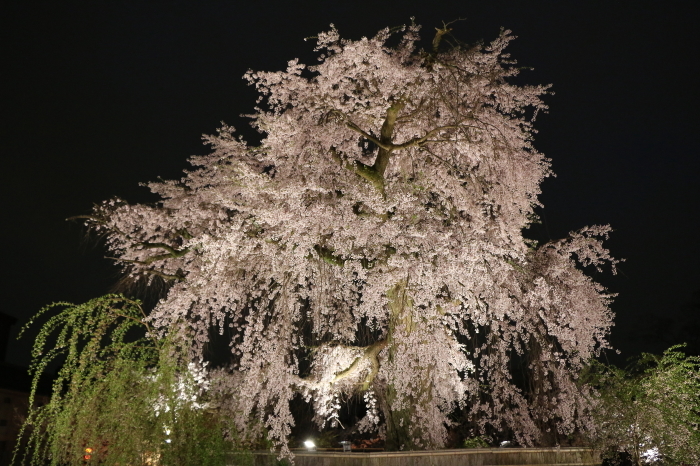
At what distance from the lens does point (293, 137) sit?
10609mm

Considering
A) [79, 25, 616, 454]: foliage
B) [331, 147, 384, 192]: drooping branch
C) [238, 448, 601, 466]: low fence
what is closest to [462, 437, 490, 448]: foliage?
[79, 25, 616, 454]: foliage

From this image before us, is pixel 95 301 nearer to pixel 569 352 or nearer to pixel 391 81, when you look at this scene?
pixel 391 81

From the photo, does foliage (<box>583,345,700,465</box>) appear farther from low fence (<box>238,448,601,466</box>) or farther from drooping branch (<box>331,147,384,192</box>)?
drooping branch (<box>331,147,384,192</box>)

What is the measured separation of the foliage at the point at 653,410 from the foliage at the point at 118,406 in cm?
600

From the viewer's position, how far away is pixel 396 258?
360 inches

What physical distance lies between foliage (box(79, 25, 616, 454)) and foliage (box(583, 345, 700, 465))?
1470mm

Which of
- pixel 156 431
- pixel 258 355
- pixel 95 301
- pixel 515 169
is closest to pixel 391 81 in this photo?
pixel 515 169

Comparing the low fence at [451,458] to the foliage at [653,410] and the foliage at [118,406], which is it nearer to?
the foliage at [653,410]

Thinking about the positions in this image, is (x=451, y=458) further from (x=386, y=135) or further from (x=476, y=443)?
(x=386, y=135)

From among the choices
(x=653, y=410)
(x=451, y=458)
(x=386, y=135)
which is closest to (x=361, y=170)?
(x=386, y=135)

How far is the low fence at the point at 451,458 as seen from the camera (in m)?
9.25

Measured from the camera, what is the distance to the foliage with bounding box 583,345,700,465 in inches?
328

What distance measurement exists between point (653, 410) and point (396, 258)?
4423 millimetres

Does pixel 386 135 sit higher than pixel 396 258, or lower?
higher
